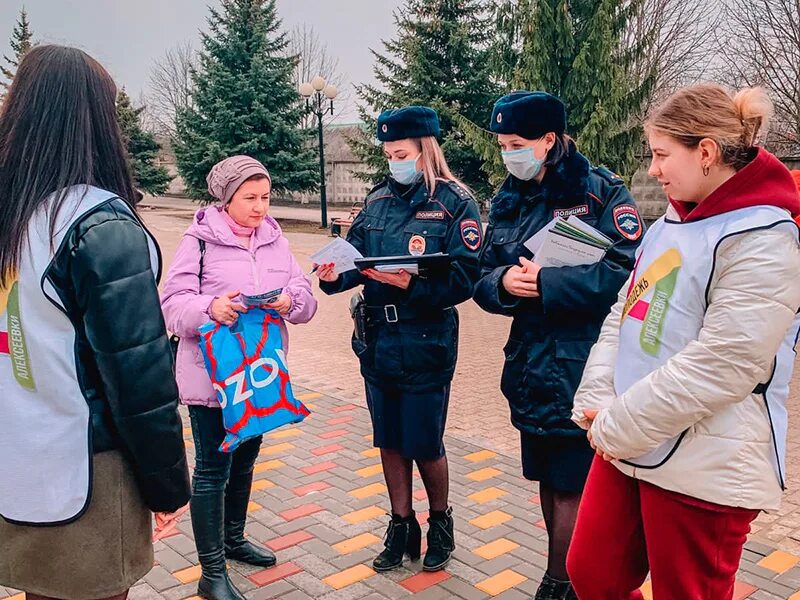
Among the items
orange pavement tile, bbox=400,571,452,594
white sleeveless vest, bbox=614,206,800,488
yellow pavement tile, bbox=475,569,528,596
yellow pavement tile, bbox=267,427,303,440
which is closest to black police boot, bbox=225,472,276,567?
orange pavement tile, bbox=400,571,452,594

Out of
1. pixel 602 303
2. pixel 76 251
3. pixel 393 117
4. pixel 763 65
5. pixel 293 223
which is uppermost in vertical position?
pixel 763 65

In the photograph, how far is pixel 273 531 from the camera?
4.06 meters

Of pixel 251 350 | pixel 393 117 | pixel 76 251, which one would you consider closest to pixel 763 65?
pixel 393 117

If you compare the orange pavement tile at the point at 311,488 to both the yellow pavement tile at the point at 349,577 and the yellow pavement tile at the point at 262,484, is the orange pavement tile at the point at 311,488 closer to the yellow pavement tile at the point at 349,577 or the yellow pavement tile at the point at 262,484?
the yellow pavement tile at the point at 262,484

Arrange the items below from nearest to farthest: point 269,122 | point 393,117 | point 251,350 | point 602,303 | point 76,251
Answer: point 76,251, point 602,303, point 251,350, point 393,117, point 269,122

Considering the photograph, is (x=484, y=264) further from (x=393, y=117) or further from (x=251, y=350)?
(x=251, y=350)

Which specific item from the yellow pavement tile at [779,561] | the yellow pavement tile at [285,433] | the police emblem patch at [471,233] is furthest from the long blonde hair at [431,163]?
the yellow pavement tile at [285,433]

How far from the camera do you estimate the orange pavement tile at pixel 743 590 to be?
337cm

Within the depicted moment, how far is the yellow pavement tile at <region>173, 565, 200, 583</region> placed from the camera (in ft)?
11.6

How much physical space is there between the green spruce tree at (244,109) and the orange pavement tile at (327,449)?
1979 centimetres

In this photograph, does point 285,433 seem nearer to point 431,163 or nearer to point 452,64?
point 431,163

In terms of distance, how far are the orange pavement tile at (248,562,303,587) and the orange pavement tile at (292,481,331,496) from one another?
87 centimetres

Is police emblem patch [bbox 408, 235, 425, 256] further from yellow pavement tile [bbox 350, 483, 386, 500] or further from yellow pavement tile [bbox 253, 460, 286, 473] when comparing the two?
yellow pavement tile [bbox 253, 460, 286, 473]

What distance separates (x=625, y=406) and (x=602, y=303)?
847 millimetres
